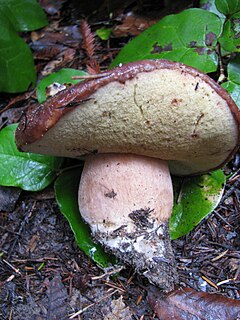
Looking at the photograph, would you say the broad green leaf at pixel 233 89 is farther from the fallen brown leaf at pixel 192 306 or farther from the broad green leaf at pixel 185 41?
the fallen brown leaf at pixel 192 306

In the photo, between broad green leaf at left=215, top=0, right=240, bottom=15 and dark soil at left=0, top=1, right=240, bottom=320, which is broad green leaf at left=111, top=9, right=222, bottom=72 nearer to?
broad green leaf at left=215, top=0, right=240, bottom=15

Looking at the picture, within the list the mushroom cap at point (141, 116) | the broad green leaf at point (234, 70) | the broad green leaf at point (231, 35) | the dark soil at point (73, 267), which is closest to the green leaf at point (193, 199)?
the dark soil at point (73, 267)

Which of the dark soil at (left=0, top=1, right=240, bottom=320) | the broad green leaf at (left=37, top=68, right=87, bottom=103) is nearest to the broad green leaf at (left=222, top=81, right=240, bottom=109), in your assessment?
the dark soil at (left=0, top=1, right=240, bottom=320)

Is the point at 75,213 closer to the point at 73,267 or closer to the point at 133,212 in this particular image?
the point at 73,267

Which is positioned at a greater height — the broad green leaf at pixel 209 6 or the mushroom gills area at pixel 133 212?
the broad green leaf at pixel 209 6

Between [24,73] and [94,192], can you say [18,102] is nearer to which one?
Answer: [24,73]

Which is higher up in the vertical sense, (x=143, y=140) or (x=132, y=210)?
(x=143, y=140)

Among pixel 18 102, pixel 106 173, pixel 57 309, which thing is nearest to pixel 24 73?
pixel 18 102
